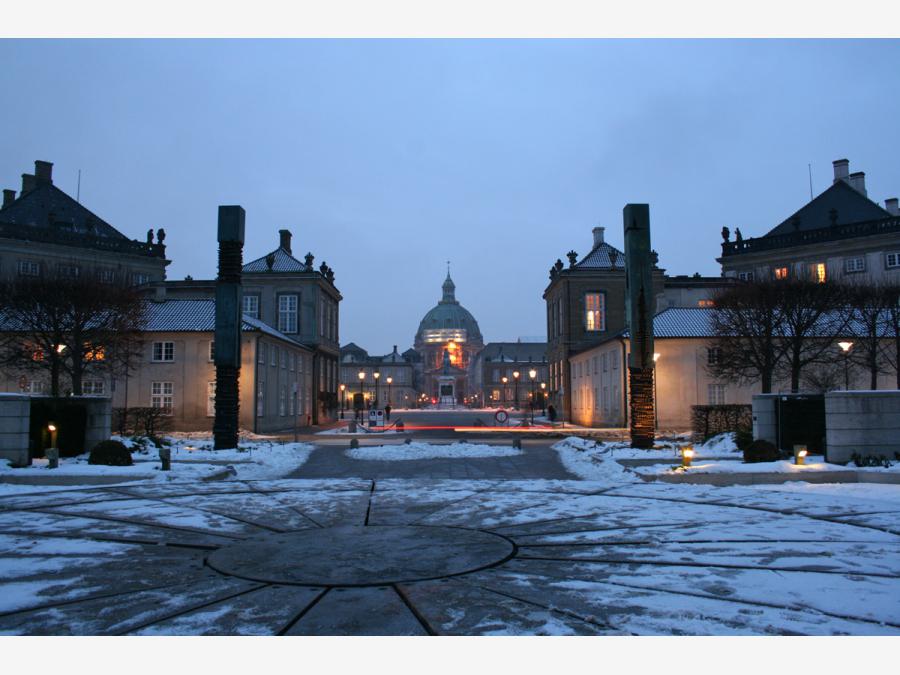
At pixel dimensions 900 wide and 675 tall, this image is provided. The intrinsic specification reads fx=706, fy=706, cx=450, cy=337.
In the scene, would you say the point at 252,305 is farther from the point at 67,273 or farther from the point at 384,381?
the point at 384,381

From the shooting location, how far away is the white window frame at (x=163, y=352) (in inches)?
1587

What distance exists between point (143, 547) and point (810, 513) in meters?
9.70

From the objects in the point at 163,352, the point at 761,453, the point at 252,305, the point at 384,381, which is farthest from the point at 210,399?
the point at 384,381

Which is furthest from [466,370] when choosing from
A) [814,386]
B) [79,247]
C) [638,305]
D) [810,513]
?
[810,513]

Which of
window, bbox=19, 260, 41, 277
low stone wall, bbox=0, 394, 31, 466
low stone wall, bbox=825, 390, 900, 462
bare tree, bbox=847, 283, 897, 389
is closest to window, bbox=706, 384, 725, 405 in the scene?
bare tree, bbox=847, 283, 897, 389

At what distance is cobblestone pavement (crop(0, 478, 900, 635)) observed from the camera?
5836mm

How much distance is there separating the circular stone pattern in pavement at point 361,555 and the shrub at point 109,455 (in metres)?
9.93

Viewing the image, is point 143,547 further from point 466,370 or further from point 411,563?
point 466,370

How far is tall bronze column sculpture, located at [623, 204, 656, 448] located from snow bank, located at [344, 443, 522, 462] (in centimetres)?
487

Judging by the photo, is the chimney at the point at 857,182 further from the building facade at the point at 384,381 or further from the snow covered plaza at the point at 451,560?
the building facade at the point at 384,381

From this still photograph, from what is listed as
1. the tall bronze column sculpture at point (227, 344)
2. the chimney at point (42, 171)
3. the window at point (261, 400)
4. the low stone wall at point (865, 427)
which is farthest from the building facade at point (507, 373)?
the low stone wall at point (865, 427)

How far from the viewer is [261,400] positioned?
40.8m

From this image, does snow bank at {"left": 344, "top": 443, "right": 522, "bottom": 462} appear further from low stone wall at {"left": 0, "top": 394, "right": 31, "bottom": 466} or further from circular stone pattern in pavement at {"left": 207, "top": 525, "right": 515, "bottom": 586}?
circular stone pattern in pavement at {"left": 207, "top": 525, "right": 515, "bottom": 586}

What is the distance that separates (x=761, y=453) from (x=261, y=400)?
97.9 ft
